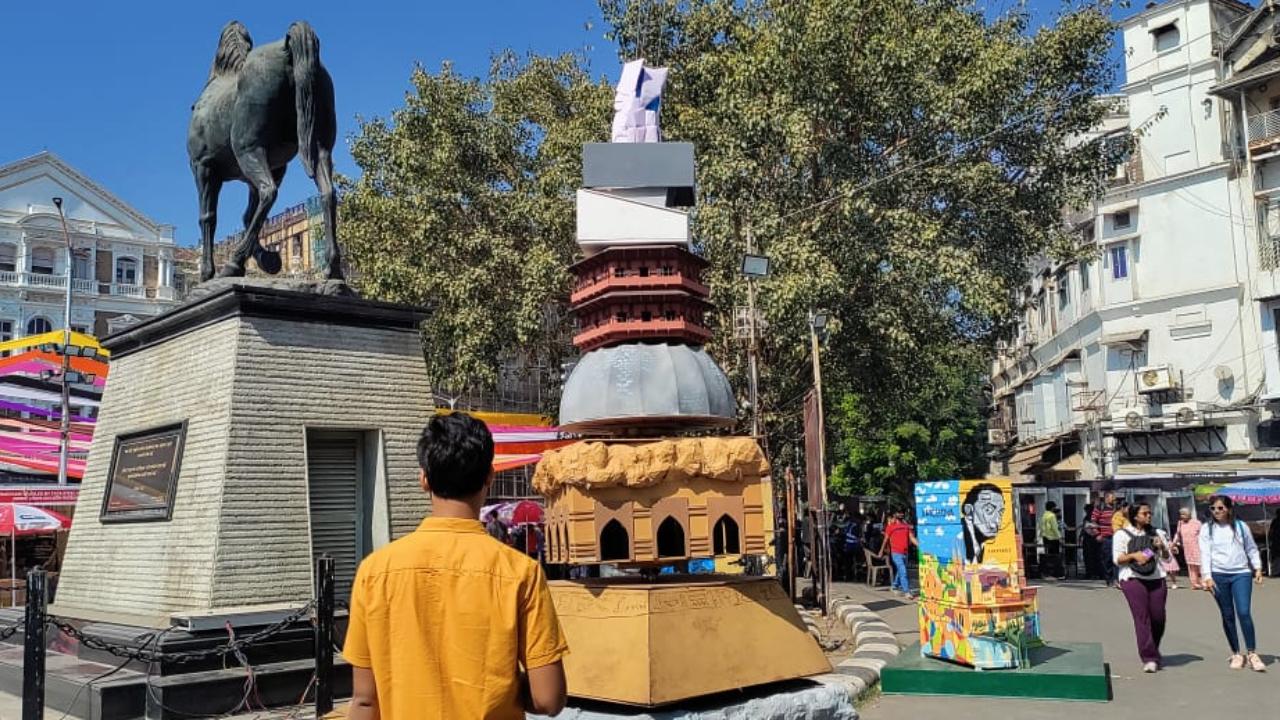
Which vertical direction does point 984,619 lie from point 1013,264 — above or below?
below

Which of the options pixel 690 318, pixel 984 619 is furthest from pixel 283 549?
pixel 984 619

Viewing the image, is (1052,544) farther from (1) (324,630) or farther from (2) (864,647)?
(1) (324,630)

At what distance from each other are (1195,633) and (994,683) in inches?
212

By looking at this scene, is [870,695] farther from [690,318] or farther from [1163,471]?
[1163,471]

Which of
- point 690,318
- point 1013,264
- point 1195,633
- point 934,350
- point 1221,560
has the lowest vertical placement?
point 1195,633

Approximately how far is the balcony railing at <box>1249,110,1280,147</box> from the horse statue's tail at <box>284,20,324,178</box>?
24775 mm

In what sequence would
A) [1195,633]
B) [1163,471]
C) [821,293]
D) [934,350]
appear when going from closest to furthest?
[1195,633]
[821,293]
[934,350]
[1163,471]

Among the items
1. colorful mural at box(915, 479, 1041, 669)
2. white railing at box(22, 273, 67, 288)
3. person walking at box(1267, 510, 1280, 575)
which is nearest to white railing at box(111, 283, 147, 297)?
white railing at box(22, 273, 67, 288)

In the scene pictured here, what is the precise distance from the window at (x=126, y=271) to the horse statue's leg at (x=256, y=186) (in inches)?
1558

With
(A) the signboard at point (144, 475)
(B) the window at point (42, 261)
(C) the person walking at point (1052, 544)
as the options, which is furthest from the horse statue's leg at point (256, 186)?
(B) the window at point (42, 261)

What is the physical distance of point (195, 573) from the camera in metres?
8.00

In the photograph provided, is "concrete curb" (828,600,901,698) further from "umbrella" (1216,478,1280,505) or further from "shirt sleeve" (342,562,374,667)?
"umbrella" (1216,478,1280,505)

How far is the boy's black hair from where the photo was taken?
286 cm

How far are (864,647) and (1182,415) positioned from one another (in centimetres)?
1940
